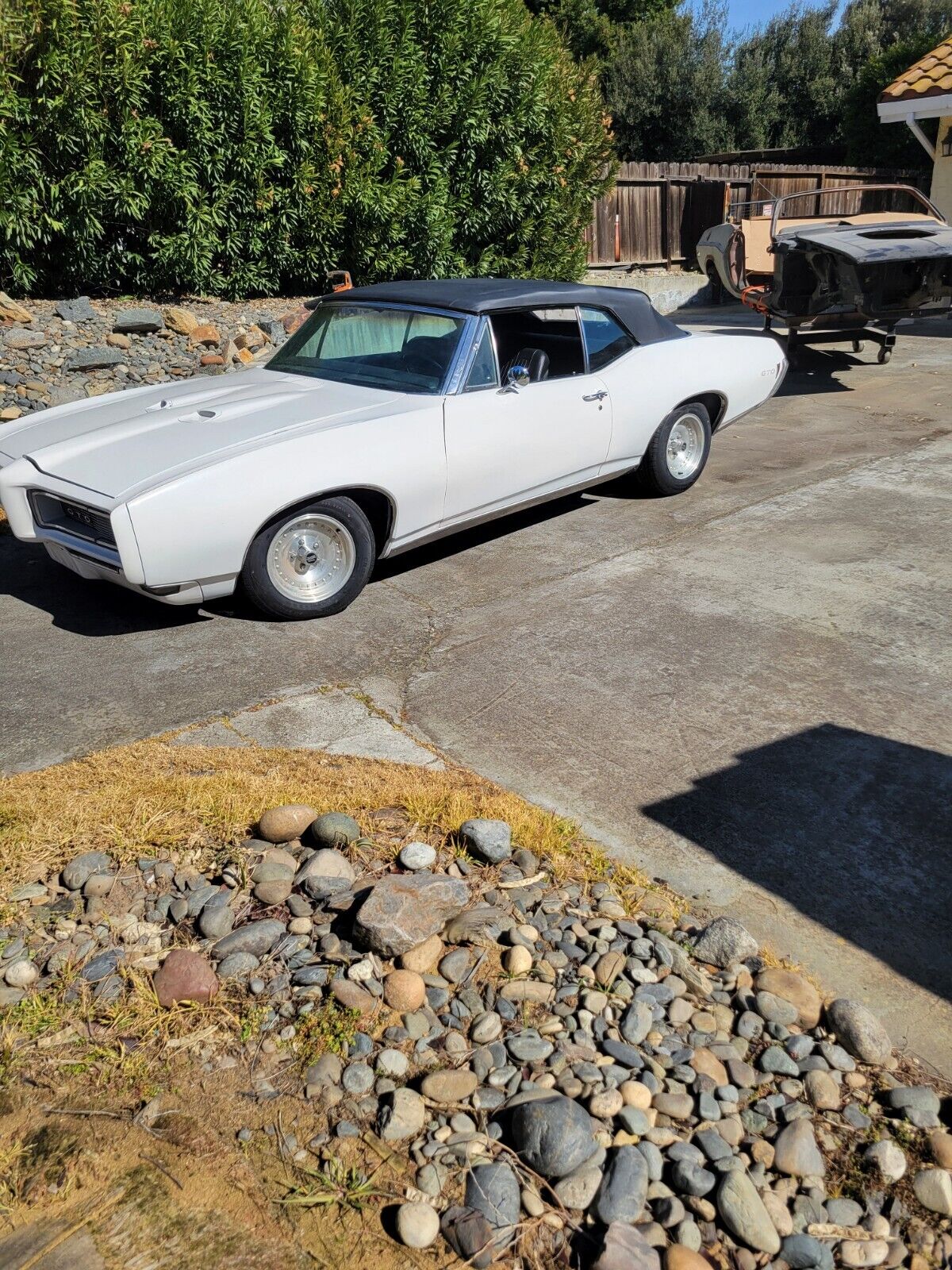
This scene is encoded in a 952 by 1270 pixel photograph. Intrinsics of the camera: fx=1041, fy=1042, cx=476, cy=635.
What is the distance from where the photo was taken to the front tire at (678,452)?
6.75 meters

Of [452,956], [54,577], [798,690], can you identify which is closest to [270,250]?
[54,577]

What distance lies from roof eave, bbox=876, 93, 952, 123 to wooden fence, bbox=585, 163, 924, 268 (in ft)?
8.03

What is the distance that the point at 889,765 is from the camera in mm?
3762

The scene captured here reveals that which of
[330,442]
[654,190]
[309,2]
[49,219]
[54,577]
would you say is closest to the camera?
[330,442]

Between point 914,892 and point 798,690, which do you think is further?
point 798,690

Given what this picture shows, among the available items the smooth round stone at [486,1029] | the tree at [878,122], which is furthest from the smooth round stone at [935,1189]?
the tree at [878,122]

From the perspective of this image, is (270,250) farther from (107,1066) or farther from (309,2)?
(107,1066)

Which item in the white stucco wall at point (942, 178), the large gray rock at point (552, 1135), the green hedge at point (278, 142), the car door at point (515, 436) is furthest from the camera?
the white stucco wall at point (942, 178)

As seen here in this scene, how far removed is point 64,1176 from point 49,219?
9162mm

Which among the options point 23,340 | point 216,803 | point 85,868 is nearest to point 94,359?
point 23,340

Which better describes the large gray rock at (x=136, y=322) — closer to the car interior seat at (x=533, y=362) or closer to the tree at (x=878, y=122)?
the car interior seat at (x=533, y=362)

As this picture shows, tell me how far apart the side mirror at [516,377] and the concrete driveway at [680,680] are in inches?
38.3

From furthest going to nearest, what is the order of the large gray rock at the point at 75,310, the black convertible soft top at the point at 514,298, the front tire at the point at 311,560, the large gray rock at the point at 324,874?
the large gray rock at the point at 75,310 → the black convertible soft top at the point at 514,298 → the front tire at the point at 311,560 → the large gray rock at the point at 324,874

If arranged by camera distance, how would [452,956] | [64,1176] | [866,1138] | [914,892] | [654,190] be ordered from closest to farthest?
[64,1176] → [866,1138] → [452,956] → [914,892] → [654,190]
